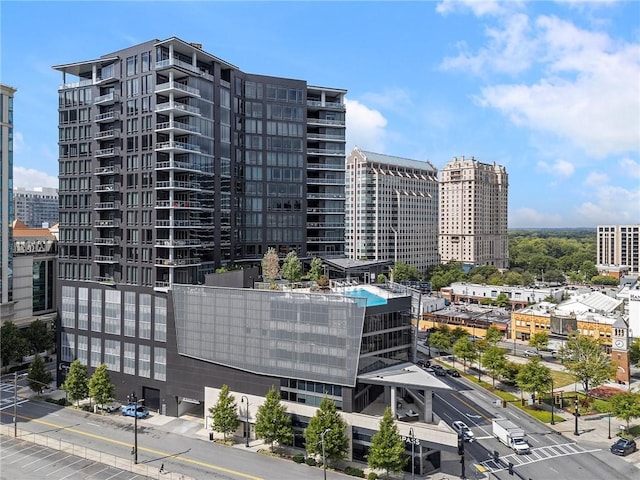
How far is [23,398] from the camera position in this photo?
73.2 meters

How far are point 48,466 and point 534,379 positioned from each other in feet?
199

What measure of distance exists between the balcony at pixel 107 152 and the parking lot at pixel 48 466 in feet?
135

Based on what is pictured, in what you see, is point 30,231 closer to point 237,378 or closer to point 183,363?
point 183,363

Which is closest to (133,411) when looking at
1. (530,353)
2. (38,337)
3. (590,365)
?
(38,337)

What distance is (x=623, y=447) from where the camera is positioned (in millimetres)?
55094

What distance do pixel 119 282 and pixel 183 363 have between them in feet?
58.9

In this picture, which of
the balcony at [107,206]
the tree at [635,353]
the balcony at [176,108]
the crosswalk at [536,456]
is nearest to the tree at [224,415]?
the crosswalk at [536,456]

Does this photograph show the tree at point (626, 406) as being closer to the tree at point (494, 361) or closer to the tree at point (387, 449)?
the tree at point (494, 361)

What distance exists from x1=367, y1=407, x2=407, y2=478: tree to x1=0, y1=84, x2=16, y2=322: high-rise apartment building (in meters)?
76.8

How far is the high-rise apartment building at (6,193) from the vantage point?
9088 centimetres

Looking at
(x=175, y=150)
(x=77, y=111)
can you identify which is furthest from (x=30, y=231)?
(x=175, y=150)

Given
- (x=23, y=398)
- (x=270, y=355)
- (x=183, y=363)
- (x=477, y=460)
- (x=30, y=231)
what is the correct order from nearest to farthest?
(x=477, y=460)
(x=270, y=355)
(x=183, y=363)
(x=23, y=398)
(x=30, y=231)

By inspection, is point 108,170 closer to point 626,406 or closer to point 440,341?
point 440,341

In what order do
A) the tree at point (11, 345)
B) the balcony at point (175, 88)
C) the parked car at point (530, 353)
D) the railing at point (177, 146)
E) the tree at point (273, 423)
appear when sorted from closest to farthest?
the tree at point (273, 423), the balcony at point (175, 88), the railing at point (177, 146), the tree at point (11, 345), the parked car at point (530, 353)
